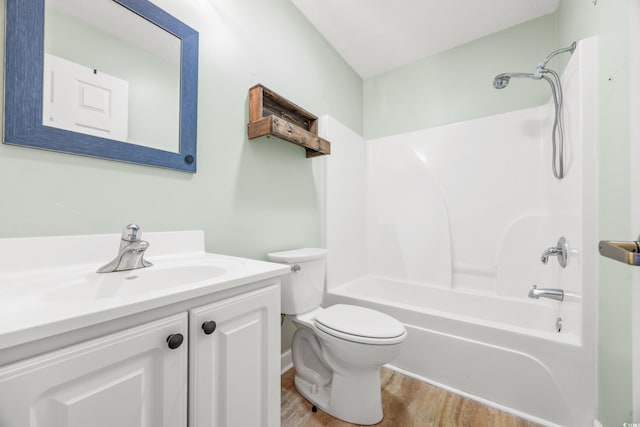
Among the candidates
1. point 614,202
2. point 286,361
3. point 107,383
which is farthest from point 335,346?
point 614,202

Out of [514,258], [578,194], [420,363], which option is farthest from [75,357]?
[514,258]

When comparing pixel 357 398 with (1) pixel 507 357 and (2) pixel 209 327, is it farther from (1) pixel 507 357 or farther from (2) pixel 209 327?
(2) pixel 209 327

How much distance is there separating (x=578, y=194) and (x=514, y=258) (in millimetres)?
763

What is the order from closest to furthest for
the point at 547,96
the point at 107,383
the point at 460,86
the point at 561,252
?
the point at 107,383, the point at 561,252, the point at 547,96, the point at 460,86

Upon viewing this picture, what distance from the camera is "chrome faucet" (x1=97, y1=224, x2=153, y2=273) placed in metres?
0.79

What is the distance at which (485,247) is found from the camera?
1942mm

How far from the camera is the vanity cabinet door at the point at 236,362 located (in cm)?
62

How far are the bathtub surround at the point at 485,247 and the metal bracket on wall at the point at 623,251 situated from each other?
53 centimetres

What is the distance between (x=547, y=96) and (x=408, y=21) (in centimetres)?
113

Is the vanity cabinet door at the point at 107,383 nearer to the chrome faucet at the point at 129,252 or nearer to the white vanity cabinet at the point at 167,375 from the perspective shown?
the white vanity cabinet at the point at 167,375

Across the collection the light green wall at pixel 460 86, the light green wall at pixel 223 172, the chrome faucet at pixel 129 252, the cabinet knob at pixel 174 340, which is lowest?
the cabinet knob at pixel 174 340

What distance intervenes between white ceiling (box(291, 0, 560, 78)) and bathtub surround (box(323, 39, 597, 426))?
0.68 metres

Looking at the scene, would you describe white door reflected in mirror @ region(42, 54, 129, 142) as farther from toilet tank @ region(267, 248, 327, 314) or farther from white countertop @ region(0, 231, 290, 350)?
toilet tank @ region(267, 248, 327, 314)

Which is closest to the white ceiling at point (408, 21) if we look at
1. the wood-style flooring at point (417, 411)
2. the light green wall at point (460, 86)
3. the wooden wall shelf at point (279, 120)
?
the light green wall at point (460, 86)
